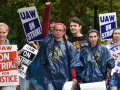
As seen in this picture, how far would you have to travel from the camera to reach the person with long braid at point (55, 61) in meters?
3.90

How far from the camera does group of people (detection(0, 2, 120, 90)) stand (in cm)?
392

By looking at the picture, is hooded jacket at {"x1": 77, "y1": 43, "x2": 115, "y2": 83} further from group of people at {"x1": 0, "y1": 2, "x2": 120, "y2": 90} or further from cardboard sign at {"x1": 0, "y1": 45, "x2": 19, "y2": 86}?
cardboard sign at {"x1": 0, "y1": 45, "x2": 19, "y2": 86}

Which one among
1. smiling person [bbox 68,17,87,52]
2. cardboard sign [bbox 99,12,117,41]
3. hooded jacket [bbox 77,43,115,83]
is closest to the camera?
hooded jacket [bbox 77,43,115,83]

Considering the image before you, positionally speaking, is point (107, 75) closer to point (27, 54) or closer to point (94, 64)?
point (94, 64)

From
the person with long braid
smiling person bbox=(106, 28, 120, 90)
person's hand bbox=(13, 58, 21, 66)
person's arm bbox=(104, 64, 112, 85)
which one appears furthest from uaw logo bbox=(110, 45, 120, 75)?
person's hand bbox=(13, 58, 21, 66)

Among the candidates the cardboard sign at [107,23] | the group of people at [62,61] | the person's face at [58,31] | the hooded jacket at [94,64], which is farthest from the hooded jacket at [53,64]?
the cardboard sign at [107,23]

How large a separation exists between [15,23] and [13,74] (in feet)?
53.9

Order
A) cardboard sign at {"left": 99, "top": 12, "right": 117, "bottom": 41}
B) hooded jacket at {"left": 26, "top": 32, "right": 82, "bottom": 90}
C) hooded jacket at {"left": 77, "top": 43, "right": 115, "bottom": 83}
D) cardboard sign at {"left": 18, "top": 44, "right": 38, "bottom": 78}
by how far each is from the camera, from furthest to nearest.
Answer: cardboard sign at {"left": 99, "top": 12, "right": 117, "bottom": 41} → cardboard sign at {"left": 18, "top": 44, "right": 38, "bottom": 78} → hooded jacket at {"left": 77, "top": 43, "right": 115, "bottom": 83} → hooded jacket at {"left": 26, "top": 32, "right": 82, "bottom": 90}

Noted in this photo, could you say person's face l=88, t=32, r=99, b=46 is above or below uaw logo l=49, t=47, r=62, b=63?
above

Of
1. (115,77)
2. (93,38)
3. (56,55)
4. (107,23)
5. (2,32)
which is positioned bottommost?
(115,77)

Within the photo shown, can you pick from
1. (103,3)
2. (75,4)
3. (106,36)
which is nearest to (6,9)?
(75,4)

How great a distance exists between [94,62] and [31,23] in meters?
2.24

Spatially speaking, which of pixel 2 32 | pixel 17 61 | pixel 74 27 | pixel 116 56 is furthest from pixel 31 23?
pixel 116 56

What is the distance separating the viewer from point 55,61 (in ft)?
12.8
